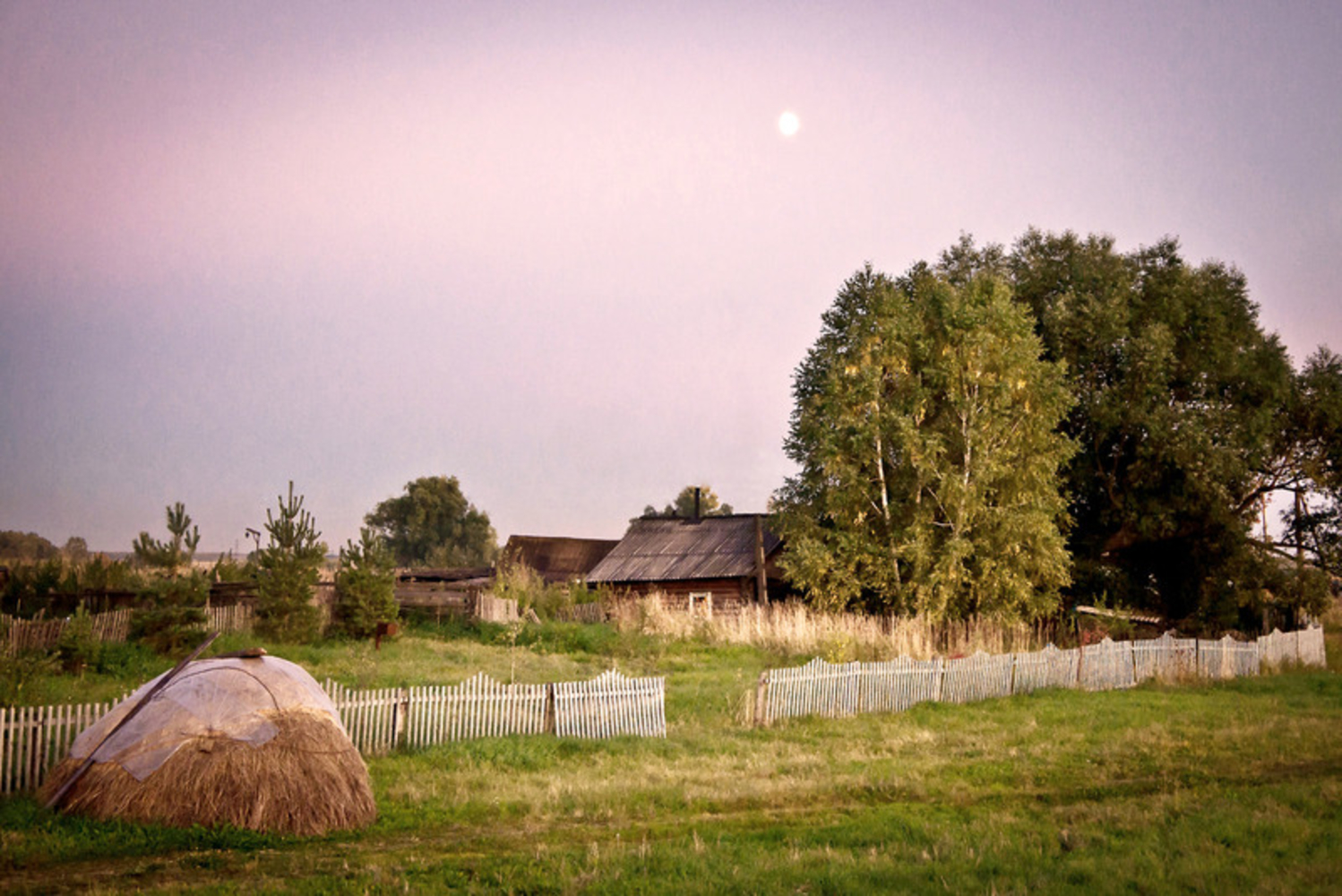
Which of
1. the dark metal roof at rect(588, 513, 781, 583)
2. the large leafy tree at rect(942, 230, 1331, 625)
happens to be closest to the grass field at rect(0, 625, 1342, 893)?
the large leafy tree at rect(942, 230, 1331, 625)

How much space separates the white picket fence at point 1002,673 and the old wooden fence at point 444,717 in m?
2.60

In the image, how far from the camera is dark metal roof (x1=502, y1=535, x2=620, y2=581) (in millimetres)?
62688

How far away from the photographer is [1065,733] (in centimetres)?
1642

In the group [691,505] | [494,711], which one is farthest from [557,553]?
[494,711]

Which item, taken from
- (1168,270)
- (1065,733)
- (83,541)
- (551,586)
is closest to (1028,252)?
(1168,270)

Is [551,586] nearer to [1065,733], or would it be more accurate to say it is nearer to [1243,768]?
[1065,733]

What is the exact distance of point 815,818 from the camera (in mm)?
10969

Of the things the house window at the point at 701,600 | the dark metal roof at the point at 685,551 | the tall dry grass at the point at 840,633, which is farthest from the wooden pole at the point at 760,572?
the tall dry grass at the point at 840,633

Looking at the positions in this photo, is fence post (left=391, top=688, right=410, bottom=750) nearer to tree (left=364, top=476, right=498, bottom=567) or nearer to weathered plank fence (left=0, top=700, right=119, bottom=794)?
weathered plank fence (left=0, top=700, right=119, bottom=794)

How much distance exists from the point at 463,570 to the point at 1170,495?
1231 inches

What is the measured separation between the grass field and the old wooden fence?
0.67m

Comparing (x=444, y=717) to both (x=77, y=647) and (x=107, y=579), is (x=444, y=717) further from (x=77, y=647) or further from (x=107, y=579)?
(x=107, y=579)

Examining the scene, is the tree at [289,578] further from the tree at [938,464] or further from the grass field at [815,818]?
the tree at [938,464]

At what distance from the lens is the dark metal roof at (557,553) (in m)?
62.7
